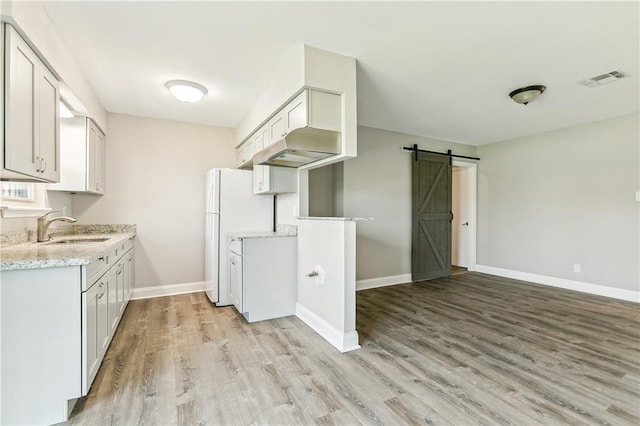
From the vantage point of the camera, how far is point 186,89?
3166 mm

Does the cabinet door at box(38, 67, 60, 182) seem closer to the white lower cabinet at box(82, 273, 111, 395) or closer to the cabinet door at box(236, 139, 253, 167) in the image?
the white lower cabinet at box(82, 273, 111, 395)

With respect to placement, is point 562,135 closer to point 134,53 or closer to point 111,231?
point 134,53

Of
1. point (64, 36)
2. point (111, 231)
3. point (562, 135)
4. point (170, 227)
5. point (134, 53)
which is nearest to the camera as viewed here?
point (64, 36)

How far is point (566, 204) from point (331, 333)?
443 centimetres

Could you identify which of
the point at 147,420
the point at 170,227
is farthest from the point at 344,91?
the point at 170,227

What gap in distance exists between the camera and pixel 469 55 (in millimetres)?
2672

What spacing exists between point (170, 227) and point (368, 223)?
117 inches

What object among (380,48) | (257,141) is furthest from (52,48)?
(380,48)

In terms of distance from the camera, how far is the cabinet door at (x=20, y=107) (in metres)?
1.72

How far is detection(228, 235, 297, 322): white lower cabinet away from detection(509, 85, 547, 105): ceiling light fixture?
2.96m

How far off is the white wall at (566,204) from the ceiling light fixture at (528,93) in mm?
2027

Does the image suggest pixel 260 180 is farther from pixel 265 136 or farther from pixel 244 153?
pixel 244 153

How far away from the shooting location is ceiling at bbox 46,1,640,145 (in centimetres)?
208

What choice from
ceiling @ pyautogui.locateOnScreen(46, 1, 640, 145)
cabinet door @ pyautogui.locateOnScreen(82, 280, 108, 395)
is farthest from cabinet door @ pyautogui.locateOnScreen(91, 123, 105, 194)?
cabinet door @ pyautogui.locateOnScreen(82, 280, 108, 395)
